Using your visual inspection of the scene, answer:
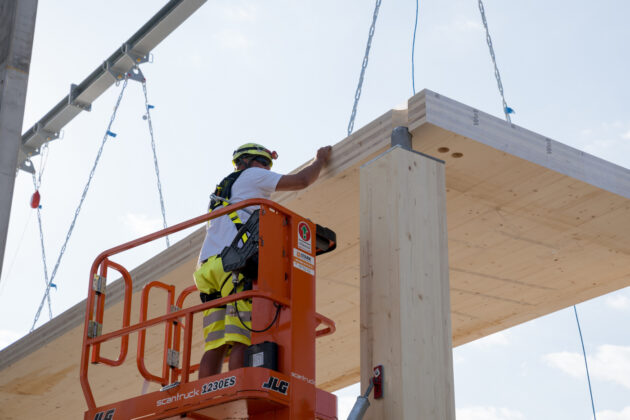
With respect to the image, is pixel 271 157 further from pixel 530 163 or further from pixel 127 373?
pixel 127 373

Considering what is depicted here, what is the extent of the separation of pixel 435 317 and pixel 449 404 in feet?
2.21

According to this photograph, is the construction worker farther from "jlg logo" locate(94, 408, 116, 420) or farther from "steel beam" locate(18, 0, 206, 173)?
"steel beam" locate(18, 0, 206, 173)

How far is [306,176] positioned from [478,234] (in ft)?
6.93

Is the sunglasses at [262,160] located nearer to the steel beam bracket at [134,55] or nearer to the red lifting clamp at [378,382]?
the red lifting clamp at [378,382]

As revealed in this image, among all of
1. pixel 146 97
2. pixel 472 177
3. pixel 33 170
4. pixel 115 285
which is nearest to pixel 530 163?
pixel 472 177

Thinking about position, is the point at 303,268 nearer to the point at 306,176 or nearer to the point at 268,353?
the point at 268,353

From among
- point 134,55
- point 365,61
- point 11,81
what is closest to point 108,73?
point 134,55

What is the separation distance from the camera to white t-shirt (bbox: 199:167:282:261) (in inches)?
316

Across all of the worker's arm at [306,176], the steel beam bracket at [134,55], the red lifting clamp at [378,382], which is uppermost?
the steel beam bracket at [134,55]

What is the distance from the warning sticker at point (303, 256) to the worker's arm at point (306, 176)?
1.00 meters

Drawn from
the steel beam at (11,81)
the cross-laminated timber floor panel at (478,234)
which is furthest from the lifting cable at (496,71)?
the steel beam at (11,81)

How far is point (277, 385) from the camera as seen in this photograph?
6.66 metres

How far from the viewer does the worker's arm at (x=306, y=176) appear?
824 centimetres

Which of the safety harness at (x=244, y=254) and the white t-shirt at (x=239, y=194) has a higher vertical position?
the white t-shirt at (x=239, y=194)
